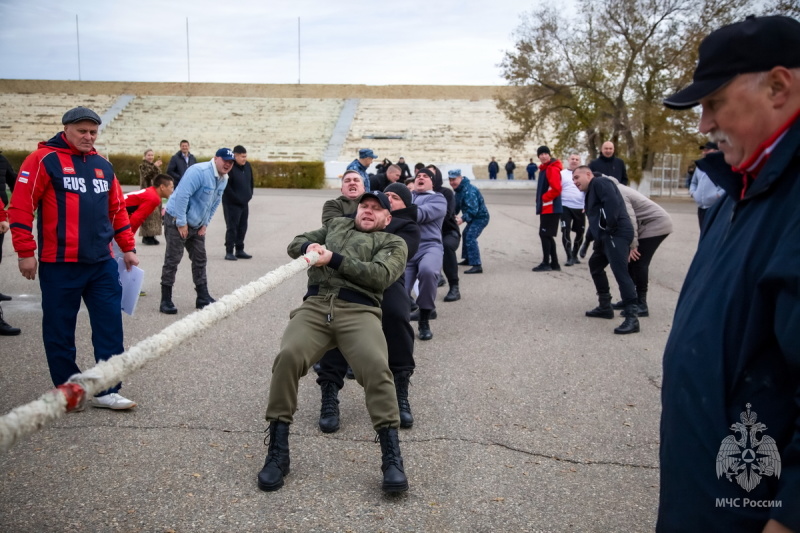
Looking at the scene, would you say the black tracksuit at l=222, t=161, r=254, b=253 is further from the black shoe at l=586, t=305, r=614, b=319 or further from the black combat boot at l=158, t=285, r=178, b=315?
the black shoe at l=586, t=305, r=614, b=319

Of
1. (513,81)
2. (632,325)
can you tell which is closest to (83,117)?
(632,325)

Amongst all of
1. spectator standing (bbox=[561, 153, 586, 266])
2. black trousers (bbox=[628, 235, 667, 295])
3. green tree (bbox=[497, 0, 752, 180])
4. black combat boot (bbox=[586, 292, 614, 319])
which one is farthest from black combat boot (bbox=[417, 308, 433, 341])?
green tree (bbox=[497, 0, 752, 180])

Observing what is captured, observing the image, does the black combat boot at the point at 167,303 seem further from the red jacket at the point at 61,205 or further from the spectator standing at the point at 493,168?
the spectator standing at the point at 493,168

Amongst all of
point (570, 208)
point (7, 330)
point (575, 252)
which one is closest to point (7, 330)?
point (7, 330)

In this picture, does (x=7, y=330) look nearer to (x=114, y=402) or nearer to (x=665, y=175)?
(x=114, y=402)

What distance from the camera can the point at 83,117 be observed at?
190 inches

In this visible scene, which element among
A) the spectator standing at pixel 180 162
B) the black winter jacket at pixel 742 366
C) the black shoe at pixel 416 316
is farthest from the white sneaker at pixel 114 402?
the spectator standing at pixel 180 162

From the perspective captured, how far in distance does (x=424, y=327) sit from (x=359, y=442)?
296 centimetres

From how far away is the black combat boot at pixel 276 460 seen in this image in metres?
3.85

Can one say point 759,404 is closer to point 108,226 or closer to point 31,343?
point 108,226

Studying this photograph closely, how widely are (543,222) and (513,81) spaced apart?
24810mm

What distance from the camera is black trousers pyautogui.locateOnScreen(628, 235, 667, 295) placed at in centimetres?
828

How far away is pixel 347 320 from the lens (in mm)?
4301

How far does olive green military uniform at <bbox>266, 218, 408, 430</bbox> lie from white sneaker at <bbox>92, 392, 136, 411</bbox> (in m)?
1.56
